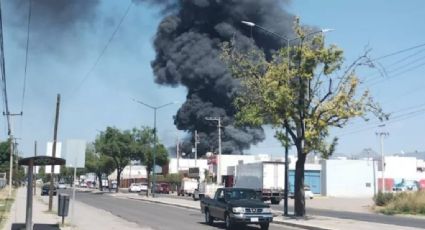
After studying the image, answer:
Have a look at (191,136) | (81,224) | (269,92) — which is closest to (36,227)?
(81,224)

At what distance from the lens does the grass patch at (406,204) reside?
40.0 meters

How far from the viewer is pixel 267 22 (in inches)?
4043

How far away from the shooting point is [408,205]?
134 ft

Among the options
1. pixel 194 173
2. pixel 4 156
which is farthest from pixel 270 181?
pixel 4 156

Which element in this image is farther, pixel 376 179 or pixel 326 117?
pixel 376 179

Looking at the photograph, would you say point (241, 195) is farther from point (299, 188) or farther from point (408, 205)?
point (408, 205)

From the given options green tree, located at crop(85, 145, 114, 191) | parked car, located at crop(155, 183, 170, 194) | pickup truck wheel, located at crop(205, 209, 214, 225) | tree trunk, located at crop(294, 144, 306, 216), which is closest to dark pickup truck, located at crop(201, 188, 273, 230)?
pickup truck wheel, located at crop(205, 209, 214, 225)

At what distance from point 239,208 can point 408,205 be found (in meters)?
21.7

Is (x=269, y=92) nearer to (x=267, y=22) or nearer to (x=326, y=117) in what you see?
(x=326, y=117)

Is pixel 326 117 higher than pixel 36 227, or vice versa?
pixel 326 117

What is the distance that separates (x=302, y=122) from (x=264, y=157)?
7182 cm

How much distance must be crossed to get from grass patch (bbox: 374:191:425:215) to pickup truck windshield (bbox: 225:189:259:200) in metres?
18.8

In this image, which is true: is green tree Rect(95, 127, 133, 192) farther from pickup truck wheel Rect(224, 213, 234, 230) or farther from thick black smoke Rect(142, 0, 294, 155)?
pickup truck wheel Rect(224, 213, 234, 230)

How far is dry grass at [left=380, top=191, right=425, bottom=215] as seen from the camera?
40000mm
